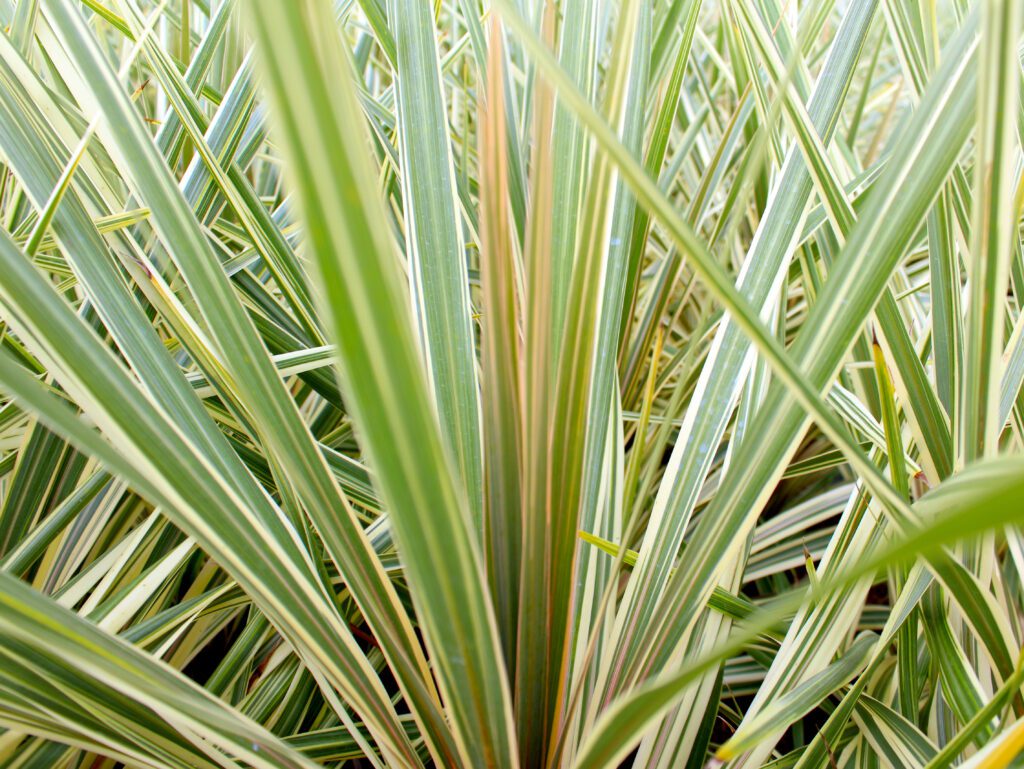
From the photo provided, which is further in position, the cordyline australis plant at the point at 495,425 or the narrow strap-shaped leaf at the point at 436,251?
the narrow strap-shaped leaf at the point at 436,251

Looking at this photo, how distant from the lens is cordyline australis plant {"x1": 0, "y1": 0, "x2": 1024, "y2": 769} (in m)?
0.25

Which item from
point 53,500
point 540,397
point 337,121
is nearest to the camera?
point 337,121

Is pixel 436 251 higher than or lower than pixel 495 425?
higher

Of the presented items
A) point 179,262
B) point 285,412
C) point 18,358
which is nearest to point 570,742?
point 285,412

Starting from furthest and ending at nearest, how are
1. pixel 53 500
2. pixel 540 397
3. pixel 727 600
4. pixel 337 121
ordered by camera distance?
pixel 53 500
pixel 727 600
pixel 540 397
pixel 337 121

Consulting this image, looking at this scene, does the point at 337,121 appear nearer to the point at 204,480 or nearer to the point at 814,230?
the point at 204,480

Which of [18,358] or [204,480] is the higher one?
[18,358]

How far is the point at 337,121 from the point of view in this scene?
0.20 metres

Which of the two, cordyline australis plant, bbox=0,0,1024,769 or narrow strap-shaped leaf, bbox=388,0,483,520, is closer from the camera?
cordyline australis plant, bbox=0,0,1024,769

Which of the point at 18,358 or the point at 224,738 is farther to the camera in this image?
the point at 18,358

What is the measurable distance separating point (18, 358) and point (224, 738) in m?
0.35

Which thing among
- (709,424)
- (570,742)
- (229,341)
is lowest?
(570,742)

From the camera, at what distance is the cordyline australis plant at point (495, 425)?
246mm

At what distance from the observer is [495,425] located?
0.34m
